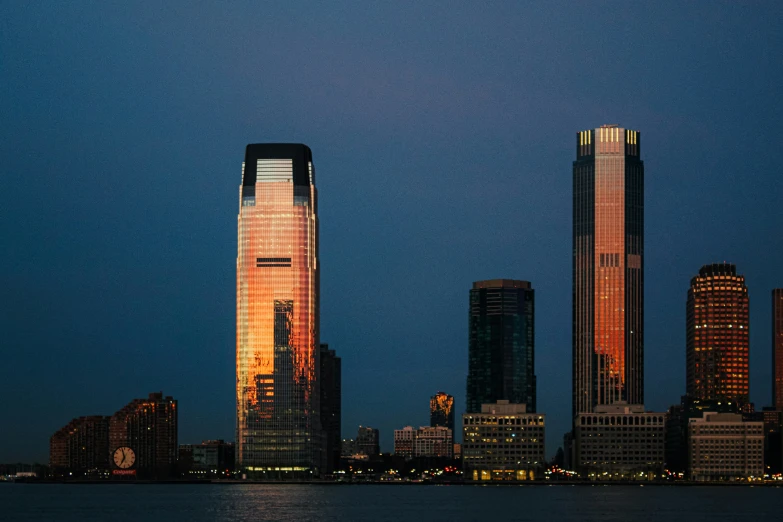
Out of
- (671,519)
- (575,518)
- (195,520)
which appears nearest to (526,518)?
(575,518)

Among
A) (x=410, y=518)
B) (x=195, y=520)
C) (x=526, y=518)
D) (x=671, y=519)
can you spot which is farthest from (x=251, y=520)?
(x=671, y=519)

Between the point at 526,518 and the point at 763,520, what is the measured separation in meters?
30.0

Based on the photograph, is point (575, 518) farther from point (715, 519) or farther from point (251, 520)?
point (251, 520)

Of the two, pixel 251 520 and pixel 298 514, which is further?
pixel 298 514

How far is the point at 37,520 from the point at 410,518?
4870cm

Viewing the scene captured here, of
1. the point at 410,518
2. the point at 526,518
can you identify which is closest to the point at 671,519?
the point at 526,518

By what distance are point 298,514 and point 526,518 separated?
3024cm

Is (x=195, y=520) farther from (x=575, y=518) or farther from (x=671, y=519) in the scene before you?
(x=671, y=519)

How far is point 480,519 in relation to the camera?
18738 cm

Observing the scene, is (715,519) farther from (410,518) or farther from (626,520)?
(410,518)

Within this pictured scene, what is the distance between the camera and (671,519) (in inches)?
7475

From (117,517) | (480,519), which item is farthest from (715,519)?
(117,517)

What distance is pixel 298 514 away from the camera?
198 meters

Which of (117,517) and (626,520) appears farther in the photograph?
(117,517)
